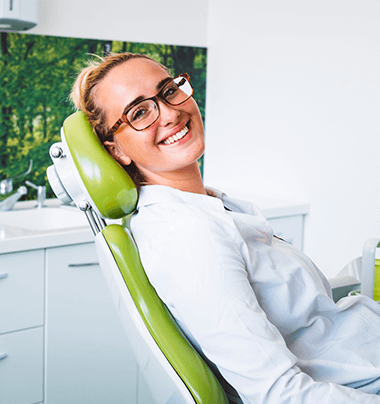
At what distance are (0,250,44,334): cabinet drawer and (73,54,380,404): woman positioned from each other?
0.73 m

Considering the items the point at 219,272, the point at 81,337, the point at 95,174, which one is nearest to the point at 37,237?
the point at 81,337

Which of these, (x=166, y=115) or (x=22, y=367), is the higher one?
(x=166, y=115)

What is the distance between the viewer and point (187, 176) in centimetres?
130

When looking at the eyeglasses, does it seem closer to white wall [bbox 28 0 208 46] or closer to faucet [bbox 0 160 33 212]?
faucet [bbox 0 160 33 212]

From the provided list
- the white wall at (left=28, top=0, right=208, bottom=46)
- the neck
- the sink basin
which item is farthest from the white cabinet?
the white wall at (left=28, top=0, right=208, bottom=46)

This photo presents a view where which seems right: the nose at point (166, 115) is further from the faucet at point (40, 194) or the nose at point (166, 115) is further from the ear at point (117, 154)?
the faucet at point (40, 194)

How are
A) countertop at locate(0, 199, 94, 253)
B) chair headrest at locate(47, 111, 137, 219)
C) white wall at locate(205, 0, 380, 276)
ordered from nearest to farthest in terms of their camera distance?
chair headrest at locate(47, 111, 137, 219) → countertop at locate(0, 199, 94, 253) → white wall at locate(205, 0, 380, 276)

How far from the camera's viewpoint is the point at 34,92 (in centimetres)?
256

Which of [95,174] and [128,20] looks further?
[128,20]

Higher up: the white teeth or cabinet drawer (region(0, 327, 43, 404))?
the white teeth

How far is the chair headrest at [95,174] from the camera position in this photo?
→ 1109mm

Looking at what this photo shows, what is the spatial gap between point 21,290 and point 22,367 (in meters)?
0.28

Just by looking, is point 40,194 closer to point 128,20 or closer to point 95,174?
point 128,20

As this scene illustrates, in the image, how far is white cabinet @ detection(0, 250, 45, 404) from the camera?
1.82m
